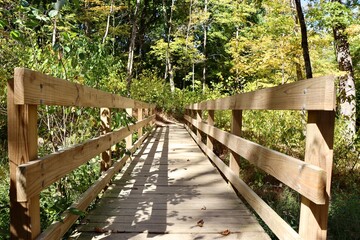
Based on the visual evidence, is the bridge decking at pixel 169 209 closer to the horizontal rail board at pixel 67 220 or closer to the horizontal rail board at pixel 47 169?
the horizontal rail board at pixel 67 220

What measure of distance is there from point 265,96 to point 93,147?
1.50m

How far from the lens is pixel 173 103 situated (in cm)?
2008

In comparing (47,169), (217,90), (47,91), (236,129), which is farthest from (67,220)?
(217,90)

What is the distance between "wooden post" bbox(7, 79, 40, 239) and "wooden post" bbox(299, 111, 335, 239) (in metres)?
1.43

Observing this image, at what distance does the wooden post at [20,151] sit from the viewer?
1.64 m

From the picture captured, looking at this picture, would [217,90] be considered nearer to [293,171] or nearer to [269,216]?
[269,216]

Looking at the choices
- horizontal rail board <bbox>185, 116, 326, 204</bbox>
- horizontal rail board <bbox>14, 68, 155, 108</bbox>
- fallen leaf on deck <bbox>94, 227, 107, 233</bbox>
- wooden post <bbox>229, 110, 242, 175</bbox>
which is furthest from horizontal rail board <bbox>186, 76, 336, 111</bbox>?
fallen leaf on deck <bbox>94, 227, 107, 233</bbox>

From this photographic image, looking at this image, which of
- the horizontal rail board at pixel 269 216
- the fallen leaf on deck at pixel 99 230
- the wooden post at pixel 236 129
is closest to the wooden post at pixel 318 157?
the horizontal rail board at pixel 269 216

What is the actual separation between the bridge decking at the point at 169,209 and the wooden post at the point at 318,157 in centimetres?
88

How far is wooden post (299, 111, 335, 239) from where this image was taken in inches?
66.1

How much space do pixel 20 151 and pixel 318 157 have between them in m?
1.50

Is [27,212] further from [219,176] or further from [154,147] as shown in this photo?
[154,147]

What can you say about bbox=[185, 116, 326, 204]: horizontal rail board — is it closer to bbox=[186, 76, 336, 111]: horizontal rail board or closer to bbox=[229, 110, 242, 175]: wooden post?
bbox=[186, 76, 336, 111]: horizontal rail board

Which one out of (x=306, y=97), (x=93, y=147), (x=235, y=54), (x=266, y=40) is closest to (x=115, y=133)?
(x=93, y=147)
